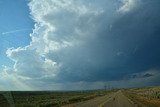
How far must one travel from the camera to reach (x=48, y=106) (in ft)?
152
